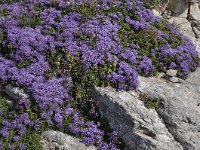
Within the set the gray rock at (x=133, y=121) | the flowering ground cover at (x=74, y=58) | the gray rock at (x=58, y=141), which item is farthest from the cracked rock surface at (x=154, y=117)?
the gray rock at (x=58, y=141)

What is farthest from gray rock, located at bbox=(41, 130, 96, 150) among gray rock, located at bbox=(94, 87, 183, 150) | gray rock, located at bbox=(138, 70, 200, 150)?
gray rock, located at bbox=(138, 70, 200, 150)

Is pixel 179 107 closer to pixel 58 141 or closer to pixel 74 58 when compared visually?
pixel 74 58

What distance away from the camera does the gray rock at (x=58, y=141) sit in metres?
9.74

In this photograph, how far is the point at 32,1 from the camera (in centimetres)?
1246

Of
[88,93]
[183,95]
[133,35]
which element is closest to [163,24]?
[133,35]

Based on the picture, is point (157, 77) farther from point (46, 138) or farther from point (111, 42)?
point (46, 138)

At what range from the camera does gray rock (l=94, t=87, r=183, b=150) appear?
944cm

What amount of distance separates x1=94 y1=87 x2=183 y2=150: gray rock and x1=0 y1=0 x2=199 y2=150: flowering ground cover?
0.26 meters

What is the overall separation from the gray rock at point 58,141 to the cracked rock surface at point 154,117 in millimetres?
1082

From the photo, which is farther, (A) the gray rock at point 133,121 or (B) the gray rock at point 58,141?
→ (B) the gray rock at point 58,141

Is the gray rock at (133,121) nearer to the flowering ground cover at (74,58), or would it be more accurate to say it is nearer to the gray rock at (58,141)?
the flowering ground cover at (74,58)

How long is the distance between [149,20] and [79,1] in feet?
8.23

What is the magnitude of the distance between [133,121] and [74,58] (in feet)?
8.30

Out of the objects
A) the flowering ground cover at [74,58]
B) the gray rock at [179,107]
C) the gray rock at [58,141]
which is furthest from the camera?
the flowering ground cover at [74,58]
